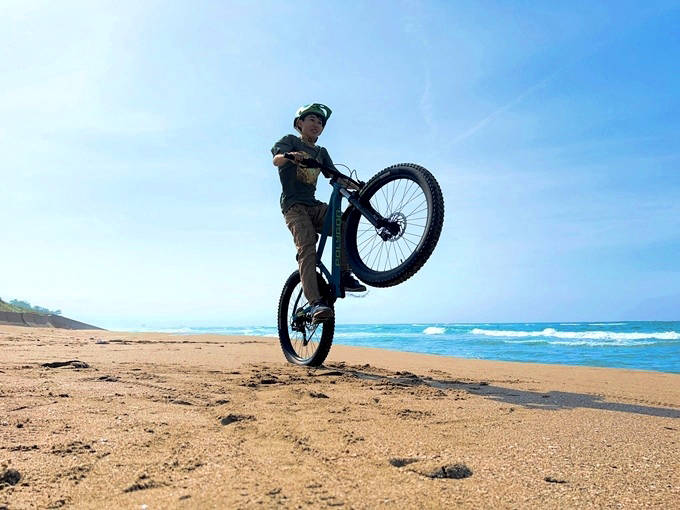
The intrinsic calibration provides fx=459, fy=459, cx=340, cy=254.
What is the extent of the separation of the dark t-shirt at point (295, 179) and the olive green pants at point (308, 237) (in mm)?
79

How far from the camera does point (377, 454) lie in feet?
5.07

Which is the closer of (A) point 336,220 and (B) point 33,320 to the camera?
(A) point 336,220

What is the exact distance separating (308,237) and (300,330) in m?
1.08

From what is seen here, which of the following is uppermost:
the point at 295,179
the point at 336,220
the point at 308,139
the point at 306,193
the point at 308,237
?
the point at 308,139

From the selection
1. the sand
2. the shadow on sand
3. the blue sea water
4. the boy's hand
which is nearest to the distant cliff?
the blue sea water

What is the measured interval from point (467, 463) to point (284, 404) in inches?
47.5

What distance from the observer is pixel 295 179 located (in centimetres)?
506

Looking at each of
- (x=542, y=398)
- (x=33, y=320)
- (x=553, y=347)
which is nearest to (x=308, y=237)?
(x=542, y=398)

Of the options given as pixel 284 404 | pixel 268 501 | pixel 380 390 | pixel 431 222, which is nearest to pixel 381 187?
pixel 431 222

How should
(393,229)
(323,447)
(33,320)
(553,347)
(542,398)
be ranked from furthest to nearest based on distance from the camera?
(33,320) → (553,347) → (393,229) → (542,398) → (323,447)

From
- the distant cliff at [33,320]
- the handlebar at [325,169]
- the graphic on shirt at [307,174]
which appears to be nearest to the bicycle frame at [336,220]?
the handlebar at [325,169]

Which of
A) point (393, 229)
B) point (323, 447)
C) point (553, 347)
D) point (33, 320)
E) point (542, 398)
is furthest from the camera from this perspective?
point (33, 320)

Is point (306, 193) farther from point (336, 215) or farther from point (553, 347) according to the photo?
point (553, 347)

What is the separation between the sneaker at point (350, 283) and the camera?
185 inches
